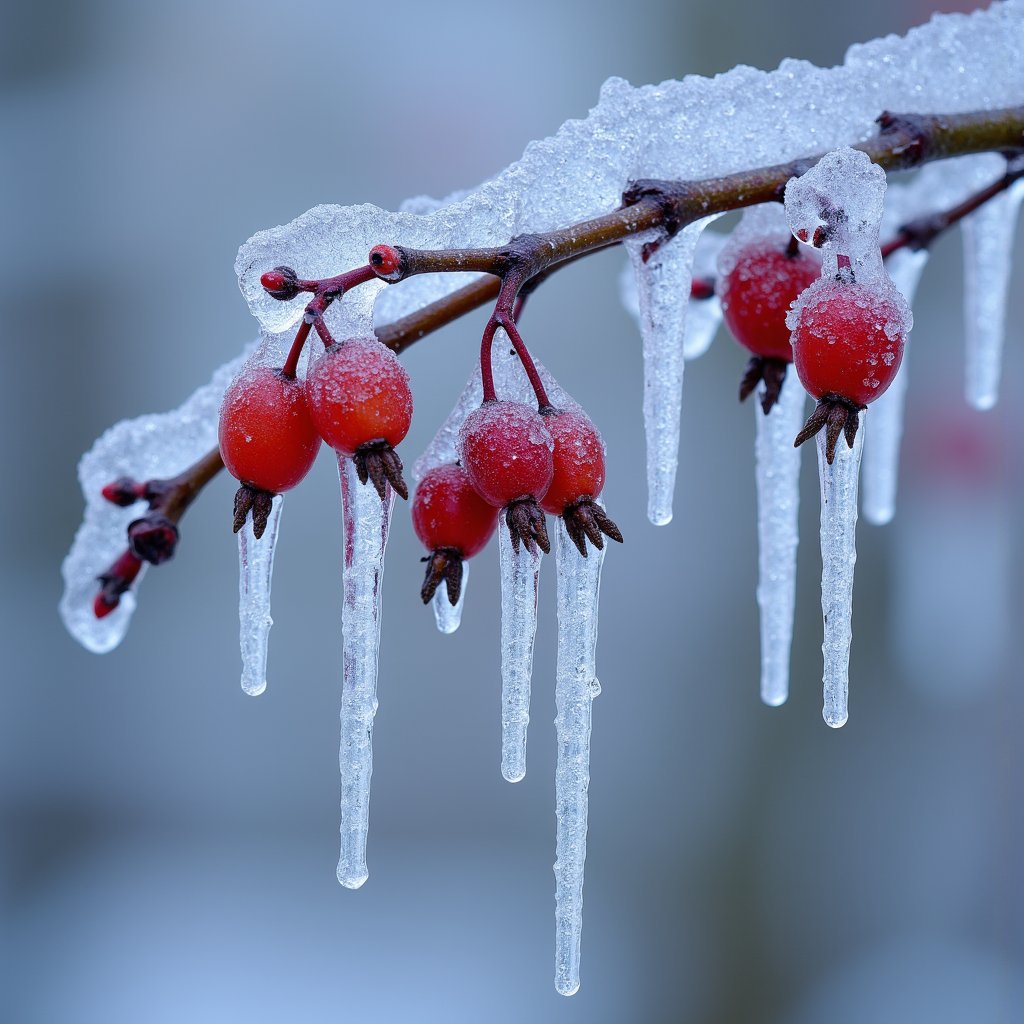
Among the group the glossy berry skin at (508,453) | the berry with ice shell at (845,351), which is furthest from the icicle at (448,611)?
the berry with ice shell at (845,351)

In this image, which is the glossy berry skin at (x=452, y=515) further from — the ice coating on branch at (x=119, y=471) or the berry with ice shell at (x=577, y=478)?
the ice coating on branch at (x=119, y=471)

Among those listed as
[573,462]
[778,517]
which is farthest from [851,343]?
[778,517]

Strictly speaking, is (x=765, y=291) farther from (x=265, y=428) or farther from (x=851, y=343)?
(x=265, y=428)

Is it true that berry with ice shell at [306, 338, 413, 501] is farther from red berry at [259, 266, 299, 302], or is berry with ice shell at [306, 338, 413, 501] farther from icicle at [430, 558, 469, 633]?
icicle at [430, 558, 469, 633]

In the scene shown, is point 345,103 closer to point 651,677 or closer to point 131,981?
point 651,677

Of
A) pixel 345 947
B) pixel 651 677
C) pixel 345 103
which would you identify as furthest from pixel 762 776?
pixel 345 103

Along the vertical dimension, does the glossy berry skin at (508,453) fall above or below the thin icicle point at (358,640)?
above

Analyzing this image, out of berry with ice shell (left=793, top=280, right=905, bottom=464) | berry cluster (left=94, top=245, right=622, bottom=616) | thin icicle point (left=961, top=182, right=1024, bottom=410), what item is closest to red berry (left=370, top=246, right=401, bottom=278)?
berry cluster (left=94, top=245, right=622, bottom=616)
